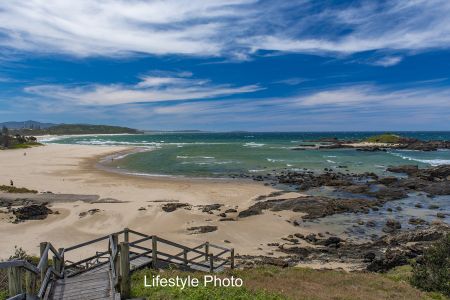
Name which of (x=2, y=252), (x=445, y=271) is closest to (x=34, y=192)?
(x=2, y=252)

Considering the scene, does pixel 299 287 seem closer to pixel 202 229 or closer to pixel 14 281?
pixel 14 281

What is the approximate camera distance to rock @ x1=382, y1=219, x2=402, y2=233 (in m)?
23.6

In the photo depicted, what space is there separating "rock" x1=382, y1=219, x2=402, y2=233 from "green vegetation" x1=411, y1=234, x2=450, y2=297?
32.1 feet

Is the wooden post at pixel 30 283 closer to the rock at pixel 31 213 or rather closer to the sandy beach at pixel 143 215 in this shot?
the sandy beach at pixel 143 215

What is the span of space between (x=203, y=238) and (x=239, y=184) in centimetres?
2001

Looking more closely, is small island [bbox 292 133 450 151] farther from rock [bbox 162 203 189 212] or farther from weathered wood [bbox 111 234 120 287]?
weathered wood [bbox 111 234 120 287]

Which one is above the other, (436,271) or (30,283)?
(30,283)

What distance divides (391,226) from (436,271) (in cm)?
1165

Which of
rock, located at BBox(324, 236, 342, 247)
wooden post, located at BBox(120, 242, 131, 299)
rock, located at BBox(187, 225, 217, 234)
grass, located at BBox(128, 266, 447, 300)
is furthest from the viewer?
rock, located at BBox(187, 225, 217, 234)

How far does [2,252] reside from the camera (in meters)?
18.0

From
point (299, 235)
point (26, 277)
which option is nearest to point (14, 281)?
point (26, 277)

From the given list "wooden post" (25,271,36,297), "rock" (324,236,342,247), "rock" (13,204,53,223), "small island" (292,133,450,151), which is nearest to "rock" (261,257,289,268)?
"rock" (324,236,342,247)

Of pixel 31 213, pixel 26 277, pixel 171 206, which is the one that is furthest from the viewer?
pixel 171 206

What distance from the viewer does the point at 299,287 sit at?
12242 mm
